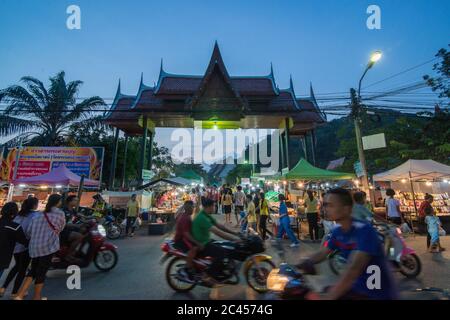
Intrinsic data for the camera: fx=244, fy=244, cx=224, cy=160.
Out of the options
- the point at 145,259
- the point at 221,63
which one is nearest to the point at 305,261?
the point at 145,259

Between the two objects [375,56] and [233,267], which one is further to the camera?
[375,56]

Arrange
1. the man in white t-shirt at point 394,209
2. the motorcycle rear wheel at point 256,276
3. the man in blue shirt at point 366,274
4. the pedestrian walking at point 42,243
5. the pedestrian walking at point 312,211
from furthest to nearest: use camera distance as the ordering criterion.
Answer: the pedestrian walking at point 312,211 → the man in white t-shirt at point 394,209 → the motorcycle rear wheel at point 256,276 → the pedestrian walking at point 42,243 → the man in blue shirt at point 366,274

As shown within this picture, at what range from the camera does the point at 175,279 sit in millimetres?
4312

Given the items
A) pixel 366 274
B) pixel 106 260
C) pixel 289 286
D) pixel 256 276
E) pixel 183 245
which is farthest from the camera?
pixel 106 260

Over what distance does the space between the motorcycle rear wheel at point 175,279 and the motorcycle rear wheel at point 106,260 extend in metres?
1.97

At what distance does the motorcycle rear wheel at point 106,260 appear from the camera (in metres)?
5.41

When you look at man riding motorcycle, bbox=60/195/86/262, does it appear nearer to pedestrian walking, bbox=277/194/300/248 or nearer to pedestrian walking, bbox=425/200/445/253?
pedestrian walking, bbox=277/194/300/248

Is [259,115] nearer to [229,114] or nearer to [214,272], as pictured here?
[229,114]

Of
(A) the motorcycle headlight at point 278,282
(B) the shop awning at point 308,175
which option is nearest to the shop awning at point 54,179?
(B) the shop awning at point 308,175

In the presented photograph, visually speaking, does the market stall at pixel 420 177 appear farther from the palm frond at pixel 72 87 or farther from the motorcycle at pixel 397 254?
the palm frond at pixel 72 87

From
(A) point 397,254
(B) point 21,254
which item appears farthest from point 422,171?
(B) point 21,254

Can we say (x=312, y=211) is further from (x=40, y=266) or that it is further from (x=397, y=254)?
(x=40, y=266)

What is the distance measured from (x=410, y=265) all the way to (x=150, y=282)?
16.8 feet

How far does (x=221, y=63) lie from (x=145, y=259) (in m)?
13.7
